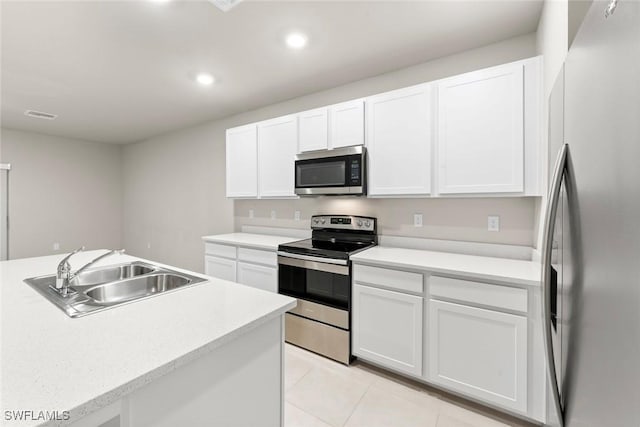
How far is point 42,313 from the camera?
3.58 feet

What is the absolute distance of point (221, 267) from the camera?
3.39m

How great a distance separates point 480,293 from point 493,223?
0.78 metres

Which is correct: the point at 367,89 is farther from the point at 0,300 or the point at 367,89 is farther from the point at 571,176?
the point at 0,300

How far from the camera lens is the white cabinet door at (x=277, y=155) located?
10.2 ft

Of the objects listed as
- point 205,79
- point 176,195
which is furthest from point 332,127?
point 176,195

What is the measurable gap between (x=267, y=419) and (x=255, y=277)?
194cm

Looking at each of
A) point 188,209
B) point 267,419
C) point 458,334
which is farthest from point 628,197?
point 188,209

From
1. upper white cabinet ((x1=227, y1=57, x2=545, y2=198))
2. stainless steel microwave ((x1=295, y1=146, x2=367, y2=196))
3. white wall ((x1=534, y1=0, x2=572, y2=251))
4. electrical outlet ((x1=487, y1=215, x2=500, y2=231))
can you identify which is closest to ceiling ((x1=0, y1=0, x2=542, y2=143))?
white wall ((x1=534, y1=0, x2=572, y2=251))

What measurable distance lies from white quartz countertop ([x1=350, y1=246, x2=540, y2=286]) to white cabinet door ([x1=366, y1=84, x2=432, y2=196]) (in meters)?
0.53

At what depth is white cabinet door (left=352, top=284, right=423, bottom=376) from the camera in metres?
2.03

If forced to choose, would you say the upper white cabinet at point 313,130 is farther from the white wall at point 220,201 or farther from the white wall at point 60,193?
the white wall at point 60,193

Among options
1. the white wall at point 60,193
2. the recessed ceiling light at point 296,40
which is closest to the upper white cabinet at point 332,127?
the recessed ceiling light at point 296,40

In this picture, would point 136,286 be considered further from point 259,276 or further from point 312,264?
point 259,276

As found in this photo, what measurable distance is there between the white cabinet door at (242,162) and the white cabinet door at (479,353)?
2458 mm
